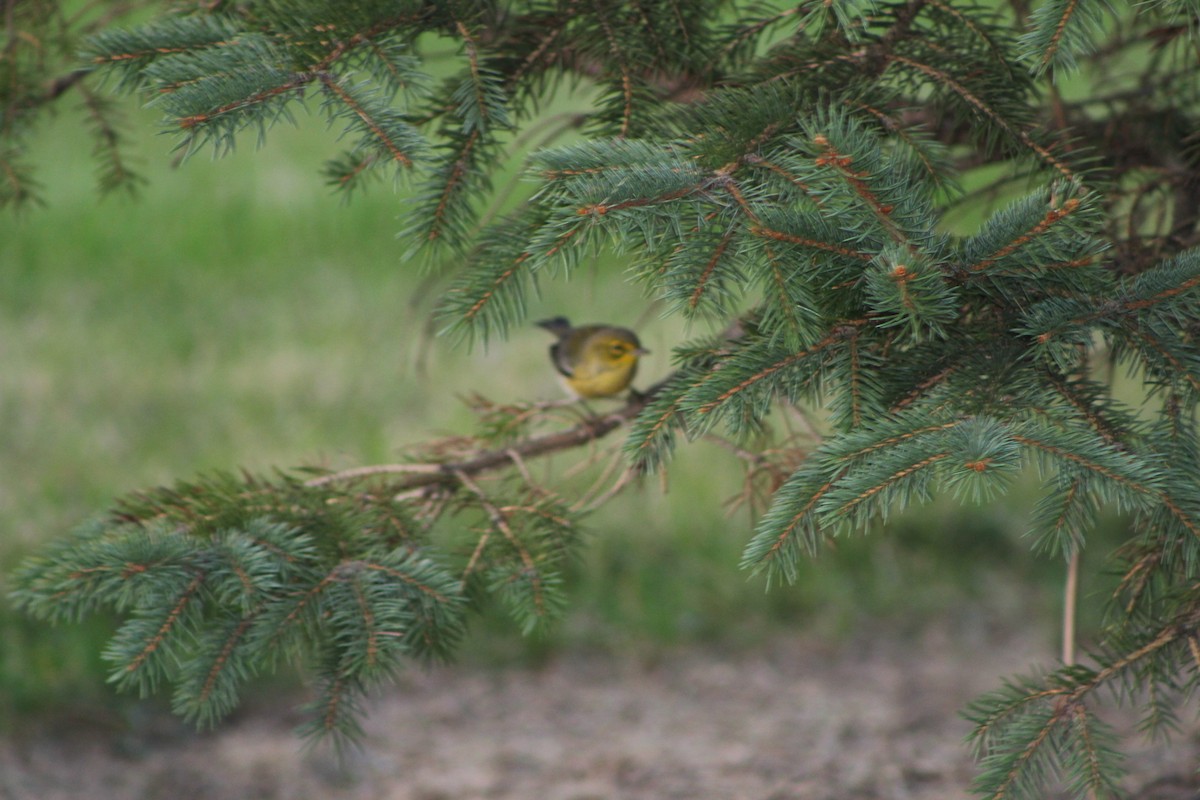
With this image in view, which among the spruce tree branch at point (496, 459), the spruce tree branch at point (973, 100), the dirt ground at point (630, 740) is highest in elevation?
the spruce tree branch at point (973, 100)

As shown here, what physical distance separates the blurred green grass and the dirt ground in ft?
0.47

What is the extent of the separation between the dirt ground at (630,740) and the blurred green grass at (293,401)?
142 millimetres

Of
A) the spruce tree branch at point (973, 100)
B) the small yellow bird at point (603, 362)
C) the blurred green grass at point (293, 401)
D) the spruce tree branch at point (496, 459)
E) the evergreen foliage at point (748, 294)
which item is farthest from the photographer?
the blurred green grass at point (293, 401)

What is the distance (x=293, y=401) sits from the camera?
4715 millimetres

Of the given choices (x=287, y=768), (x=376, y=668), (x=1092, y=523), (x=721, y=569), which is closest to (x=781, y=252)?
(x=1092, y=523)

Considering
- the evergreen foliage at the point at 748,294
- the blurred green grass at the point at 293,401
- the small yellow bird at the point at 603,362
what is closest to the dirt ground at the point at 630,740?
the blurred green grass at the point at 293,401

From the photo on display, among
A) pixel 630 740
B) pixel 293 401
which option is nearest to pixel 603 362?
pixel 630 740

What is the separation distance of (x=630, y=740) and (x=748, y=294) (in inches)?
85.5

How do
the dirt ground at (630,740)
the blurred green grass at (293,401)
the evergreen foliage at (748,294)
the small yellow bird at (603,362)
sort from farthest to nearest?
the blurred green grass at (293,401) < the dirt ground at (630,740) < the small yellow bird at (603,362) < the evergreen foliage at (748,294)

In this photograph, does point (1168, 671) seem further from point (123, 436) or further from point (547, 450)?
point (123, 436)

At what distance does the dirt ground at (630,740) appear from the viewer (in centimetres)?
294

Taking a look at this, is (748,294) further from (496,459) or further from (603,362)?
(603,362)

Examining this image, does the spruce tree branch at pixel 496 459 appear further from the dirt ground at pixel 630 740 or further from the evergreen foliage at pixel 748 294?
the dirt ground at pixel 630 740

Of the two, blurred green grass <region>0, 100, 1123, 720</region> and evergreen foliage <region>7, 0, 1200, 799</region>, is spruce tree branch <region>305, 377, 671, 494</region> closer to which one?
evergreen foliage <region>7, 0, 1200, 799</region>
